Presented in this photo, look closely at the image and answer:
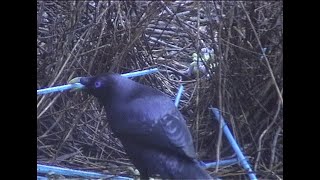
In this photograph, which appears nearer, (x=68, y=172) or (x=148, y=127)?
(x=148, y=127)

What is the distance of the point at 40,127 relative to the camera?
286 cm

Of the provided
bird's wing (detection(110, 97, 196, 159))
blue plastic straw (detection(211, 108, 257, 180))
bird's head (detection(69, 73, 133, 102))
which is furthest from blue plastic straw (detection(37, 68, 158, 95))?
blue plastic straw (detection(211, 108, 257, 180))

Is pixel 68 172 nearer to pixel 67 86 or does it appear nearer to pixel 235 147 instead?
pixel 67 86

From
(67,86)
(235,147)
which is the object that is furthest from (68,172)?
(235,147)

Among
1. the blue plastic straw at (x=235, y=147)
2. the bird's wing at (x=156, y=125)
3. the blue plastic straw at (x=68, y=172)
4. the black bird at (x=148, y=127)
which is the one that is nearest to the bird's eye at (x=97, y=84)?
the black bird at (x=148, y=127)

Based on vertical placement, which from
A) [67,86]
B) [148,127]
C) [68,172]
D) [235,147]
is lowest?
[68,172]

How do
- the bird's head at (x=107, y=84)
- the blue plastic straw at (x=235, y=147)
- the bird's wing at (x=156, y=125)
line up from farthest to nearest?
the bird's head at (x=107, y=84)
the blue plastic straw at (x=235, y=147)
the bird's wing at (x=156, y=125)

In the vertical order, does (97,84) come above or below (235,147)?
above

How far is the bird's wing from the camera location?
239cm

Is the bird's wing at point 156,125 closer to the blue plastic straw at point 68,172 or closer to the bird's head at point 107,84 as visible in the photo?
the bird's head at point 107,84

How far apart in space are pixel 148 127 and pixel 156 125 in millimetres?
34

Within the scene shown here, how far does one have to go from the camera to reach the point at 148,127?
96.3 inches

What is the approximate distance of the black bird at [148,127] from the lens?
2395 millimetres
